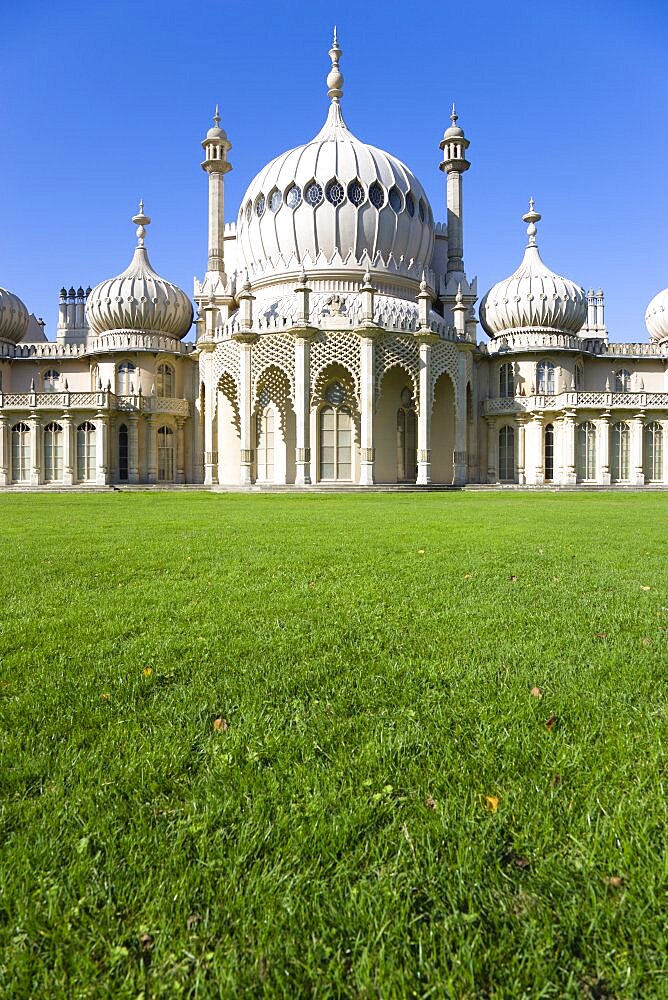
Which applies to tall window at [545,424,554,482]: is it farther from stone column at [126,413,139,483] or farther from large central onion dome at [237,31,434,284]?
stone column at [126,413,139,483]

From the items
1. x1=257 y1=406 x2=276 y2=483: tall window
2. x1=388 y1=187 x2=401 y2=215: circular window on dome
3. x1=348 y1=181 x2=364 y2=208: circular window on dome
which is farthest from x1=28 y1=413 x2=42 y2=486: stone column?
x1=388 y1=187 x2=401 y2=215: circular window on dome

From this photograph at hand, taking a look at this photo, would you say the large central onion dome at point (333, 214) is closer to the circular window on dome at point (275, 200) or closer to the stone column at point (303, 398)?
the circular window on dome at point (275, 200)

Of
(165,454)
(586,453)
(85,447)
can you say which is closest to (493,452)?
(586,453)

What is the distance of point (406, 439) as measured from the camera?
32.1 metres

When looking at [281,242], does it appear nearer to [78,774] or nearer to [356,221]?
[356,221]

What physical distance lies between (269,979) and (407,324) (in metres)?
30.0

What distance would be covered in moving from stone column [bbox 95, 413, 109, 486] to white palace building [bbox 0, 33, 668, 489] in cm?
11

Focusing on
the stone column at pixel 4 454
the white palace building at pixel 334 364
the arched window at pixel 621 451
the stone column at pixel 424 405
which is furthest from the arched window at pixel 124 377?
the arched window at pixel 621 451

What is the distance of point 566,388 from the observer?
119 feet

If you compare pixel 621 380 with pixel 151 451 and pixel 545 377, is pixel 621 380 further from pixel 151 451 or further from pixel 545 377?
pixel 151 451

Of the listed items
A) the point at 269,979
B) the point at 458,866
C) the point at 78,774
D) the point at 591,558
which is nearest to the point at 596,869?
the point at 458,866

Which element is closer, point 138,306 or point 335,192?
point 335,192

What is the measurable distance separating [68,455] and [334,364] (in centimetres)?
1598

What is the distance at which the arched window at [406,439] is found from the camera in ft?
104
